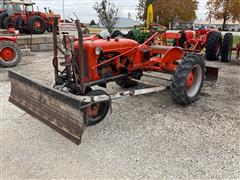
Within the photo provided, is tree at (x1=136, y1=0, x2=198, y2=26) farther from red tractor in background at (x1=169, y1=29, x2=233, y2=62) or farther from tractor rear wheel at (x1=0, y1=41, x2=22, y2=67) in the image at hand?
tractor rear wheel at (x1=0, y1=41, x2=22, y2=67)

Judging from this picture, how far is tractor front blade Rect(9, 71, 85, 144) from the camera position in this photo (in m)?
2.82

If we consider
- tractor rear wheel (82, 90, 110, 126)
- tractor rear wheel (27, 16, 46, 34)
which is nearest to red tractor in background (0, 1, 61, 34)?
tractor rear wheel (27, 16, 46, 34)

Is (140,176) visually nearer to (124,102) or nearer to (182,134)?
(182,134)

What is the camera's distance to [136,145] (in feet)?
10.5

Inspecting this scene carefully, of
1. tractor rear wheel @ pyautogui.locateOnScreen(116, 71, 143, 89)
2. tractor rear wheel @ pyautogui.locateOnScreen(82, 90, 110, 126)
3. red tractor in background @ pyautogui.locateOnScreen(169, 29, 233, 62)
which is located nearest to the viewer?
tractor rear wheel @ pyautogui.locateOnScreen(82, 90, 110, 126)

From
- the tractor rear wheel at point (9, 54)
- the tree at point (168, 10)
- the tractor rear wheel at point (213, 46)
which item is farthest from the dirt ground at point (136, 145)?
the tree at point (168, 10)

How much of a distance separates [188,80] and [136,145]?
1697 millimetres

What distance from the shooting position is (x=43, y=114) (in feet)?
10.7

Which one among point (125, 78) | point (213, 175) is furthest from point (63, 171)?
point (125, 78)

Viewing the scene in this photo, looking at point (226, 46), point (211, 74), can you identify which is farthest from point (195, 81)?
point (226, 46)

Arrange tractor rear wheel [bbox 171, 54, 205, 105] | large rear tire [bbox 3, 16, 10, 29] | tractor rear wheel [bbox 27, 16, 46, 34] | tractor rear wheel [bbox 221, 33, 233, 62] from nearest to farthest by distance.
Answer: tractor rear wheel [bbox 171, 54, 205, 105], tractor rear wheel [bbox 221, 33, 233, 62], tractor rear wheel [bbox 27, 16, 46, 34], large rear tire [bbox 3, 16, 10, 29]

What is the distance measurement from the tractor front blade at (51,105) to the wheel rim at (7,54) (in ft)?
14.4

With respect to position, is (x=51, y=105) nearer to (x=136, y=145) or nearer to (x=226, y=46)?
(x=136, y=145)

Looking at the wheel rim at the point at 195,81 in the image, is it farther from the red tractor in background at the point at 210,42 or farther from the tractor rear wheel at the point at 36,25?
the tractor rear wheel at the point at 36,25
